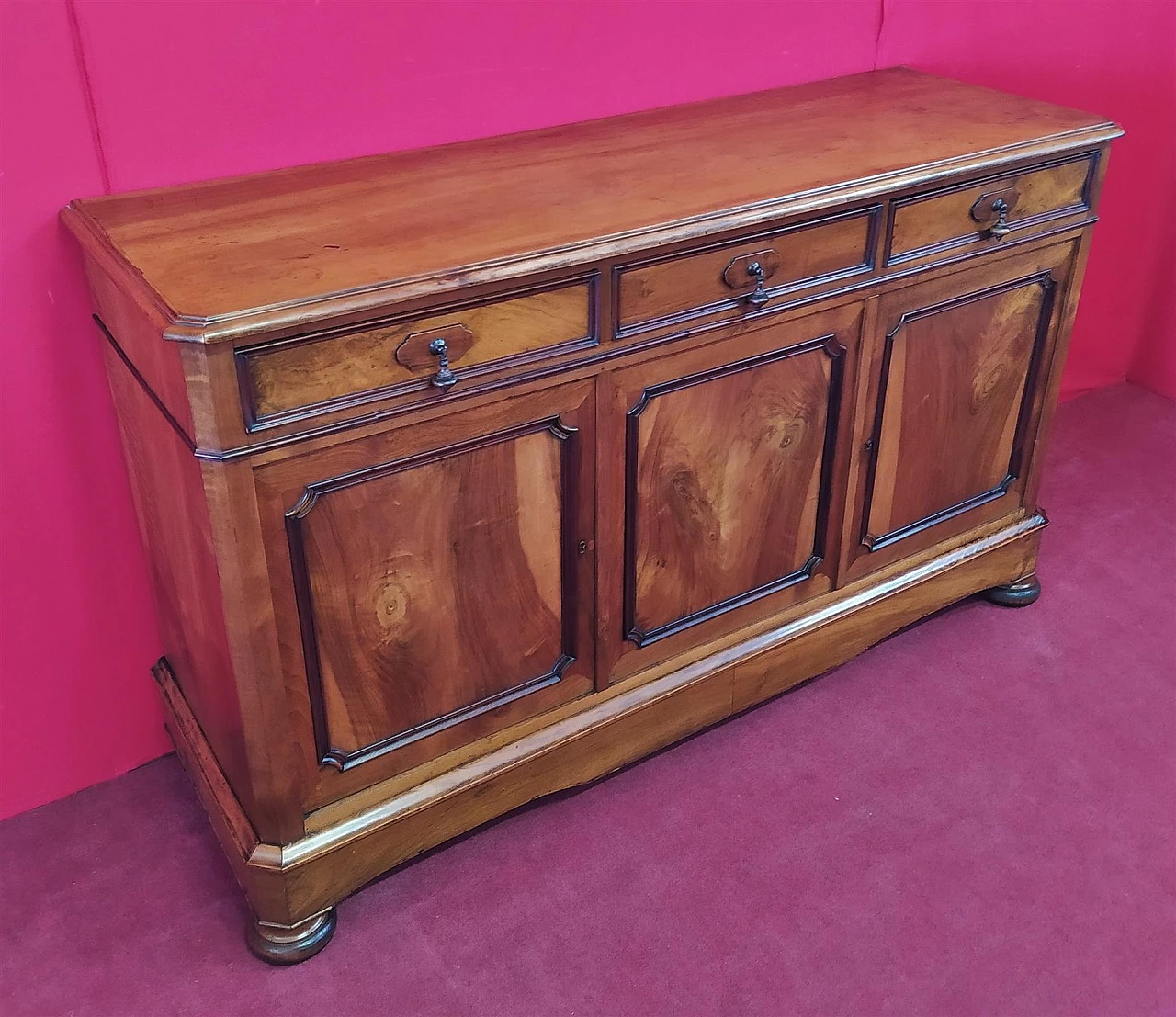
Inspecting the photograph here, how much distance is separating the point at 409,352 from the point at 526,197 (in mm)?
361

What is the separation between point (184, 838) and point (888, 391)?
1400 mm

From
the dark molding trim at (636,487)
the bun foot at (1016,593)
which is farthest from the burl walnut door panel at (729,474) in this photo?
the bun foot at (1016,593)

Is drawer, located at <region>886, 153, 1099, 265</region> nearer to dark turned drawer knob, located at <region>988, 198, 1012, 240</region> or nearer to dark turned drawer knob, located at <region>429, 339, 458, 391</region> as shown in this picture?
dark turned drawer knob, located at <region>988, 198, 1012, 240</region>

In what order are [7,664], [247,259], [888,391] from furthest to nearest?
[888,391] < [7,664] < [247,259]

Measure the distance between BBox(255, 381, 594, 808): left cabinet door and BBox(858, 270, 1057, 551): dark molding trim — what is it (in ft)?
1.94

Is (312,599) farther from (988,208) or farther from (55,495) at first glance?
(988,208)

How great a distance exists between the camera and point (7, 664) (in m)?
1.91

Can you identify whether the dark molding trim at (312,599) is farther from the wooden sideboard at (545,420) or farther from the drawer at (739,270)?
the drawer at (739,270)

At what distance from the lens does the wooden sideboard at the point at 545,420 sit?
58.6 inches

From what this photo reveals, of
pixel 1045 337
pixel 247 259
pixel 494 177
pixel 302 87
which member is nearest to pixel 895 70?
pixel 1045 337

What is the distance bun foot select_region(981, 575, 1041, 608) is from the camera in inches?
97.7

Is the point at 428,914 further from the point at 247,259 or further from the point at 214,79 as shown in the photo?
the point at 214,79

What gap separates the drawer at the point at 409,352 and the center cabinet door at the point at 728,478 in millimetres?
155

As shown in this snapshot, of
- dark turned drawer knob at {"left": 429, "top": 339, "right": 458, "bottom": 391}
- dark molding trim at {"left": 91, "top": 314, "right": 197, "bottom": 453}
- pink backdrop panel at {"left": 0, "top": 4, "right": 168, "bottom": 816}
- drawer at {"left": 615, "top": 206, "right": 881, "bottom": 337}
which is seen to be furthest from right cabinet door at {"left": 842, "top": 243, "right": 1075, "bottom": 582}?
pink backdrop panel at {"left": 0, "top": 4, "right": 168, "bottom": 816}
